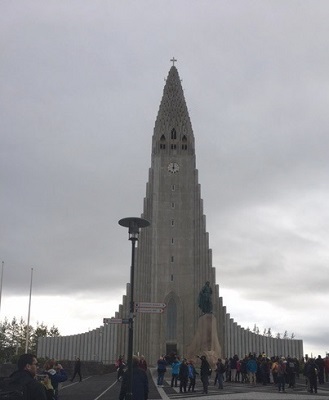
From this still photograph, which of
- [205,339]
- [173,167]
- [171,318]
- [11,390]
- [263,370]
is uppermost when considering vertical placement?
[173,167]

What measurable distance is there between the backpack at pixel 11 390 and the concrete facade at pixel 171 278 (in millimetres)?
56324

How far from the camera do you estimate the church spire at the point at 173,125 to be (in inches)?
2694

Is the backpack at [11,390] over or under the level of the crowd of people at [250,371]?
over

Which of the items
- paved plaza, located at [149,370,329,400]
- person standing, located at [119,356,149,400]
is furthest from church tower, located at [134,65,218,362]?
person standing, located at [119,356,149,400]

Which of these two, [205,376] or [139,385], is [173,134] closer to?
[205,376]

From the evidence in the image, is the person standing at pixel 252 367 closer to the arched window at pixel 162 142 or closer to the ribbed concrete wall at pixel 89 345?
the ribbed concrete wall at pixel 89 345

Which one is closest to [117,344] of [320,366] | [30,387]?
[320,366]

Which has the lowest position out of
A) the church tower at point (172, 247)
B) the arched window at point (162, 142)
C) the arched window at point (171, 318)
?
the arched window at point (171, 318)

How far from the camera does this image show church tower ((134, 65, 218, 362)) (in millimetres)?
61312

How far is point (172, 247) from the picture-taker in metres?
64.1

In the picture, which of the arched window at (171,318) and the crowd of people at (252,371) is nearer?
the crowd of people at (252,371)

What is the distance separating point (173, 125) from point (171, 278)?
772 inches

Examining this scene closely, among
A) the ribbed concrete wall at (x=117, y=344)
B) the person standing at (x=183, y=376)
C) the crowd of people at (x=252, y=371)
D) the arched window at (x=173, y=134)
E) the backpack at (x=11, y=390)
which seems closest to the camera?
the backpack at (x=11, y=390)

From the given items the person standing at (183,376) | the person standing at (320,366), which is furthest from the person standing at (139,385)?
the person standing at (320,366)
